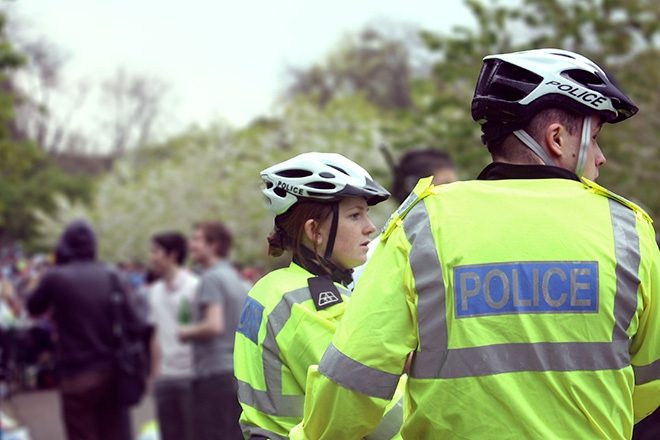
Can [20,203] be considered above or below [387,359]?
below

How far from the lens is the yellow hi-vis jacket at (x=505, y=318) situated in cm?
259

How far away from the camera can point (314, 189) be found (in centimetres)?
370

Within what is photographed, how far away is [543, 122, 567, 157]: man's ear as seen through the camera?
2.76 m

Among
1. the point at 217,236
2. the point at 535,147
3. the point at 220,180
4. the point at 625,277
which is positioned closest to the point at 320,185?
the point at 535,147

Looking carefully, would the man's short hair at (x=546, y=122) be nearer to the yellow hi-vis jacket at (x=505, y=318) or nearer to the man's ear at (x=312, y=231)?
the yellow hi-vis jacket at (x=505, y=318)

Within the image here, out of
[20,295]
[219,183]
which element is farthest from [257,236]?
[20,295]

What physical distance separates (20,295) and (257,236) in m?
12.3

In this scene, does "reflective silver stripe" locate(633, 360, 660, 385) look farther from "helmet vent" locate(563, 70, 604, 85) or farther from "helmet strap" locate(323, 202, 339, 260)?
"helmet strap" locate(323, 202, 339, 260)

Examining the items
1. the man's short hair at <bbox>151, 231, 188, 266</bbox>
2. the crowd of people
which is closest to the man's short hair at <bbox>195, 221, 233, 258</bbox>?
the man's short hair at <bbox>151, 231, 188, 266</bbox>

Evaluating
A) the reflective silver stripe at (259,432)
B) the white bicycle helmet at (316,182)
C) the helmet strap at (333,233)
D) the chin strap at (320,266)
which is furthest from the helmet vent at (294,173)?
the reflective silver stripe at (259,432)

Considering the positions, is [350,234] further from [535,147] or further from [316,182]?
[535,147]

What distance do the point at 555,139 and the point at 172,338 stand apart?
22.2 feet

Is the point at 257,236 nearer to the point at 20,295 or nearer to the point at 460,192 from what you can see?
the point at 20,295

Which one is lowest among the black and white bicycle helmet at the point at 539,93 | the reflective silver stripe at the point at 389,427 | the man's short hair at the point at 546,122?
the reflective silver stripe at the point at 389,427
